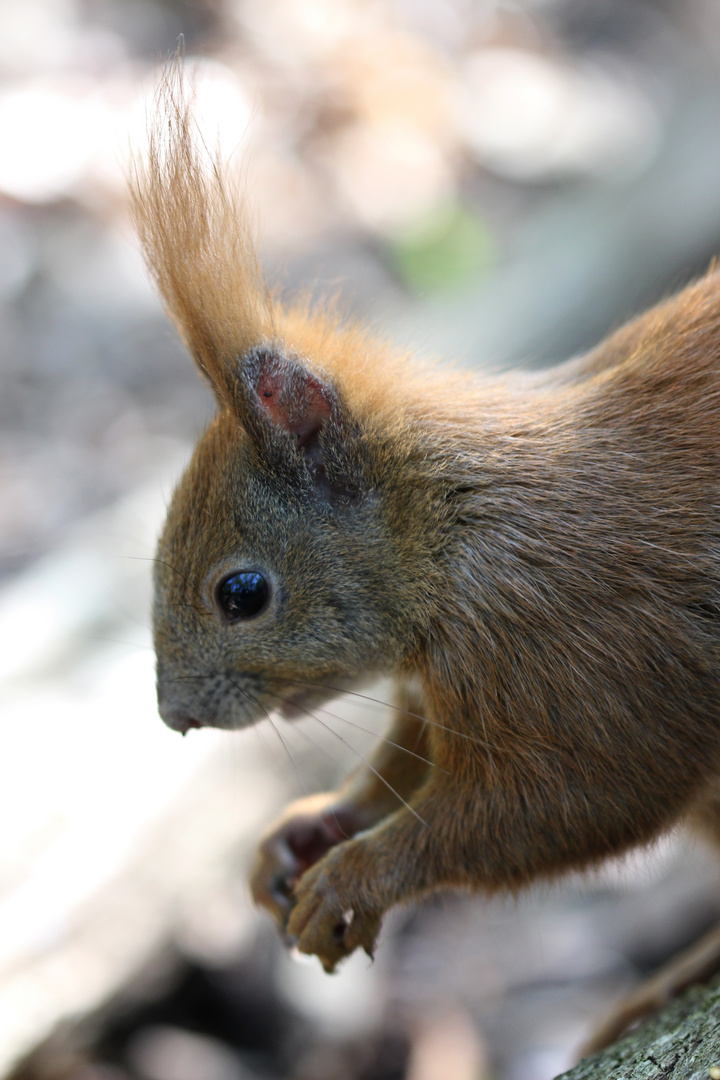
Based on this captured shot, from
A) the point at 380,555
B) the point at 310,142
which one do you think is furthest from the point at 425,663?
the point at 310,142

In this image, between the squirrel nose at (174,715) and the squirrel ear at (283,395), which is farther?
the squirrel nose at (174,715)

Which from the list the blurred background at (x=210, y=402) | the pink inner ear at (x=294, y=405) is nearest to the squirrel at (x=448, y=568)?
the pink inner ear at (x=294, y=405)

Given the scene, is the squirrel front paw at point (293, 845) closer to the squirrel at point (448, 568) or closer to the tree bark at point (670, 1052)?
the squirrel at point (448, 568)

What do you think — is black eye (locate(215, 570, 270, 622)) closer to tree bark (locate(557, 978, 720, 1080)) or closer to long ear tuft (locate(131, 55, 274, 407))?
long ear tuft (locate(131, 55, 274, 407))

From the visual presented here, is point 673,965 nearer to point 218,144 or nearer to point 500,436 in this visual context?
point 500,436

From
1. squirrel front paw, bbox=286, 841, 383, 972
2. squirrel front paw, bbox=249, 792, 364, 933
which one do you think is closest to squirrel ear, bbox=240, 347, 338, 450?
squirrel front paw, bbox=286, 841, 383, 972

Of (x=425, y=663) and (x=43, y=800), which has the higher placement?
(x=43, y=800)
